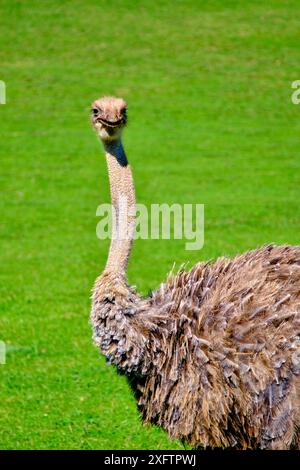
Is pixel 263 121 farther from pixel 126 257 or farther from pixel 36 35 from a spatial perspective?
pixel 126 257

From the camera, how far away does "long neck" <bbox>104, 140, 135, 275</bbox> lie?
5547mm

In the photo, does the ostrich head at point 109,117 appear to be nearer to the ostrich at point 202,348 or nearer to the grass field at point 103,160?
the ostrich at point 202,348

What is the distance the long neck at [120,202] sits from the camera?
218 inches

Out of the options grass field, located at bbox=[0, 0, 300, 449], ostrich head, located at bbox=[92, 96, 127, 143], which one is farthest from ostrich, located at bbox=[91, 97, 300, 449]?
grass field, located at bbox=[0, 0, 300, 449]

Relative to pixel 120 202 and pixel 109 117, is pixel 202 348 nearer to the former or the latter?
pixel 120 202

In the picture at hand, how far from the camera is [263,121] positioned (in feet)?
70.6

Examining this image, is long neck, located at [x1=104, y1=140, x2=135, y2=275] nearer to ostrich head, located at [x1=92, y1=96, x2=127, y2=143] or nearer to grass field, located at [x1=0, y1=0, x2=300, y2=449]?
ostrich head, located at [x1=92, y1=96, x2=127, y2=143]

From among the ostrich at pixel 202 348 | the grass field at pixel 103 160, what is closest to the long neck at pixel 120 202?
the ostrich at pixel 202 348

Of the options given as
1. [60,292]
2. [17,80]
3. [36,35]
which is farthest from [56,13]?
[60,292]

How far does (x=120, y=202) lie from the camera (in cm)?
Answer: 557

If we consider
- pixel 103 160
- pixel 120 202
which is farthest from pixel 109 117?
pixel 103 160

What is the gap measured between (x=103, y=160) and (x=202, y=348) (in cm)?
1350

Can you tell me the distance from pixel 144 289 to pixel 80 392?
303 cm

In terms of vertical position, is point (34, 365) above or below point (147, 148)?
below
